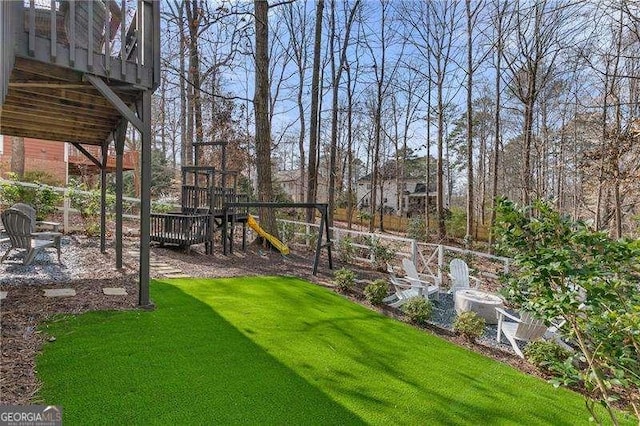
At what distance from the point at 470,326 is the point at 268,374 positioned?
3.08 metres

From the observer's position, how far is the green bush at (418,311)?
5.46 meters

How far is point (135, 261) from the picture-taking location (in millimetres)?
7008

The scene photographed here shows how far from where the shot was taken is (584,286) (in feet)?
6.73

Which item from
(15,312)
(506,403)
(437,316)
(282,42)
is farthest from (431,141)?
(15,312)

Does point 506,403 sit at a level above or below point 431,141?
below

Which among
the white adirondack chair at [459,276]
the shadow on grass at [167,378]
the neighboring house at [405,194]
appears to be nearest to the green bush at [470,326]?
the white adirondack chair at [459,276]

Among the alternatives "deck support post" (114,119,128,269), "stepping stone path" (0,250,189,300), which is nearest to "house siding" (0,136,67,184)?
"stepping stone path" (0,250,189,300)

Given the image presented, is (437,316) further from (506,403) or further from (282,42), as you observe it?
(282,42)

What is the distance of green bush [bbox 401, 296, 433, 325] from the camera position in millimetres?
5461

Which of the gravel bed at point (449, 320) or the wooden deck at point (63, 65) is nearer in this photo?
the wooden deck at point (63, 65)

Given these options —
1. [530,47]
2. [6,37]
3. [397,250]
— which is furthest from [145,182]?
[530,47]

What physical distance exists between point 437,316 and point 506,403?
3.06 metres

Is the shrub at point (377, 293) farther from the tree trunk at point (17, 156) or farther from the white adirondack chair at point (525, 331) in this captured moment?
the tree trunk at point (17, 156)

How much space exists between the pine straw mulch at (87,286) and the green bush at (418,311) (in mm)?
150
